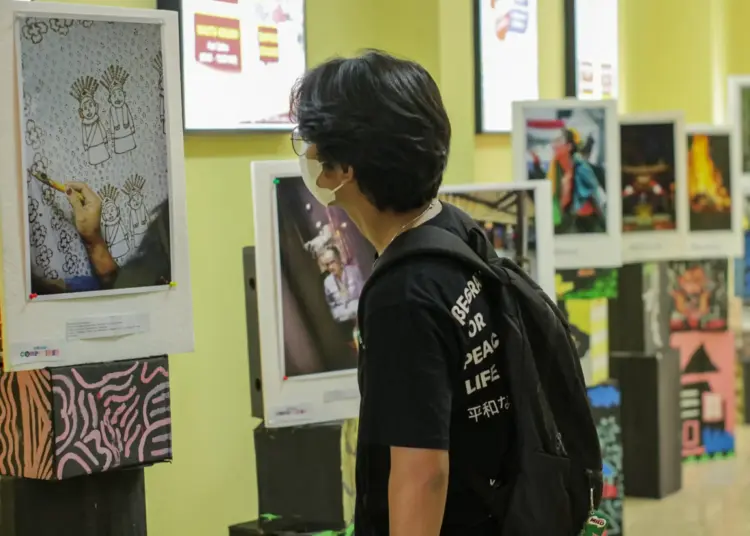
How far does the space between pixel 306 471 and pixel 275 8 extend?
5.49 feet

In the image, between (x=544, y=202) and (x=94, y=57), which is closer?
(x=94, y=57)

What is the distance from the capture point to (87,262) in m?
2.19

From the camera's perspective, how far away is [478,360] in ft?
4.43

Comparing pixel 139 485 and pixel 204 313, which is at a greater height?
pixel 204 313

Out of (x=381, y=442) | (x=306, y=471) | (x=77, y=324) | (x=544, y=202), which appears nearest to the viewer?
(x=381, y=442)

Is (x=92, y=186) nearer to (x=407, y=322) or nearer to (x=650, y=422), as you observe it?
(x=407, y=322)

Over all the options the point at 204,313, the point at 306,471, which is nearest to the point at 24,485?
the point at 306,471

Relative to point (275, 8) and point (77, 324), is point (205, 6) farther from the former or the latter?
point (77, 324)

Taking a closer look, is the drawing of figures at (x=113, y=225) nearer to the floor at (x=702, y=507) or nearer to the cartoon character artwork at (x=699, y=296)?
the floor at (x=702, y=507)

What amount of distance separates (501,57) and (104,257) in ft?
10.5

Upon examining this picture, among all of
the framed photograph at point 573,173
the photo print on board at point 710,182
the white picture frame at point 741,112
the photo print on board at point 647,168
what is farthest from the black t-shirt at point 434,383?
the white picture frame at point 741,112

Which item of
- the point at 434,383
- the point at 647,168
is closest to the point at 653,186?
the point at 647,168

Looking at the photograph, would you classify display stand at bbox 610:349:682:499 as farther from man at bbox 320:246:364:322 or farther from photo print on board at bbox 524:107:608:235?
man at bbox 320:246:364:322

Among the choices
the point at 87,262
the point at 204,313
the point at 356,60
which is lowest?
the point at 204,313
